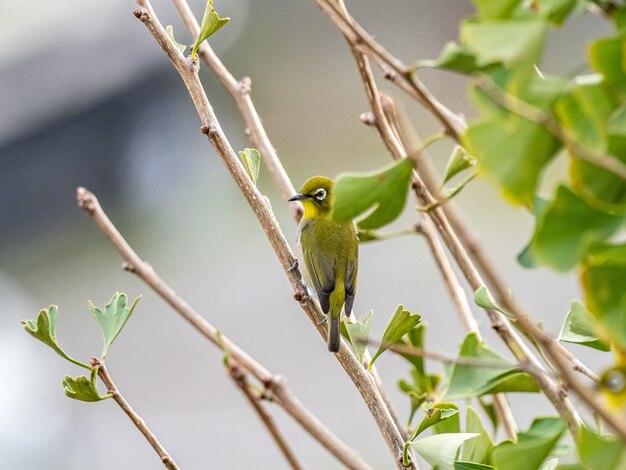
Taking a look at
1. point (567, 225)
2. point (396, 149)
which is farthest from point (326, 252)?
point (567, 225)

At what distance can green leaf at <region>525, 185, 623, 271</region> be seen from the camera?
0.38m

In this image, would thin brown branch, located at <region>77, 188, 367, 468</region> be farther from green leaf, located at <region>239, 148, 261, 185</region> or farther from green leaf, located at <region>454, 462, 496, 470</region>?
green leaf, located at <region>239, 148, 261, 185</region>

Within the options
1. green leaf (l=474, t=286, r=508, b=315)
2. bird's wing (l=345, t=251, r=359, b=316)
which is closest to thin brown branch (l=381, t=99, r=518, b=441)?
A: green leaf (l=474, t=286, r=508, b=315)

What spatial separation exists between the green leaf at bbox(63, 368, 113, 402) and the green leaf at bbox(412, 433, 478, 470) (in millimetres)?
281

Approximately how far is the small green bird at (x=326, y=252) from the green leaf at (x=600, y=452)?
1.46 metres

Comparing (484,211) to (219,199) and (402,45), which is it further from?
(219,199)

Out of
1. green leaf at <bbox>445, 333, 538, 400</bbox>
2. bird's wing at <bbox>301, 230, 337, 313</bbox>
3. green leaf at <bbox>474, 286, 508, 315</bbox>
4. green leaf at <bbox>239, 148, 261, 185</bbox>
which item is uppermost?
bird's wing at <bbox>301, 230, 337, 313</bbox>

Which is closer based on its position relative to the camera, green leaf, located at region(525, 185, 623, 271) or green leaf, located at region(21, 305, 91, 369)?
green leaf, located at region(525, 185, 623, 271)

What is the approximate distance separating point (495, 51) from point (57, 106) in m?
4.56

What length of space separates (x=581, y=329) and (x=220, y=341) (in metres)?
0.32

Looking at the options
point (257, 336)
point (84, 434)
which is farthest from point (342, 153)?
point (84, 434)

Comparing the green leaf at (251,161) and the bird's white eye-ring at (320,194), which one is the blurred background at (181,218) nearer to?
the bird's white eye-ring at (320,194)

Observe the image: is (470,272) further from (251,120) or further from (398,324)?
(251,120)

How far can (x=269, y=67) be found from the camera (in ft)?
16.2
